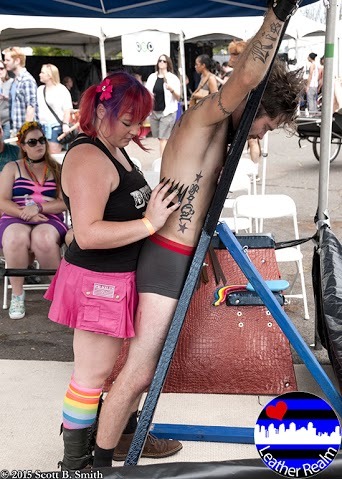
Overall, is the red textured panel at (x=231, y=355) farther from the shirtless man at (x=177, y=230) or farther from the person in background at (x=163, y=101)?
the person in background at (x=163, y=101)

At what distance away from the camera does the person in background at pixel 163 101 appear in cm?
1212

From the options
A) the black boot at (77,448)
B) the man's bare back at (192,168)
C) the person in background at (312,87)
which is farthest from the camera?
the person in background at (312,87)

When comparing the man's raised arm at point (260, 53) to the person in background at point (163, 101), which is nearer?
the man's raised arm at point (260, 53)

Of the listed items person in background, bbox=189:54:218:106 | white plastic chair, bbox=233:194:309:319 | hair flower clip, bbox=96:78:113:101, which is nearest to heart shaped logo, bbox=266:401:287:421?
hair flower clip, bbox=96:78:113:101

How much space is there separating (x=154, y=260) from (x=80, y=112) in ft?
1.98

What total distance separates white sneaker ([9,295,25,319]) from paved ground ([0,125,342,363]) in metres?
0.05

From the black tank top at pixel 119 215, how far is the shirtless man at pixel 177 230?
0.18ft

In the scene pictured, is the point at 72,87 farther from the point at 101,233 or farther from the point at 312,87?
the point at 101,233

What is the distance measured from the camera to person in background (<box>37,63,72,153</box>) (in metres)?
10.1

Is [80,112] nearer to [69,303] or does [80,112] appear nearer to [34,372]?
[69,303]

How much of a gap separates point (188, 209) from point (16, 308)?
2.91 meters

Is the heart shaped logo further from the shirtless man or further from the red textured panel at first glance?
the red textured panel

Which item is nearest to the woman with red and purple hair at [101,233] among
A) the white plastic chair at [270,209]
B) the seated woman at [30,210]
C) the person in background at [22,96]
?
the seated woman at [30,210]

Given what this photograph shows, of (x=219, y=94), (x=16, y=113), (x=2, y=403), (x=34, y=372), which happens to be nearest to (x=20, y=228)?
(x=34, y=372)
